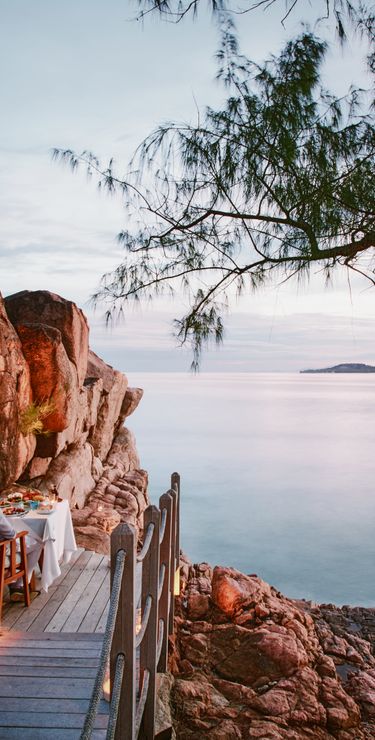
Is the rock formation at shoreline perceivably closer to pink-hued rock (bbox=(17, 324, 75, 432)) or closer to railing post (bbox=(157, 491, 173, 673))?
pink-hued rock (bbox=(17, 324, 75, 432))

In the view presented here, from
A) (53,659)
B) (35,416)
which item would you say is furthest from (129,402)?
(53,659)

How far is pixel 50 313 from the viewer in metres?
9.51

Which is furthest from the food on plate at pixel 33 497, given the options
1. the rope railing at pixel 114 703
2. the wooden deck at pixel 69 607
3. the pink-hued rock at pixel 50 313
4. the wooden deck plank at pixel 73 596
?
the rope railing at pixel 114 703

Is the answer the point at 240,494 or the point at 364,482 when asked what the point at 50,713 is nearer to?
the point at 240,494

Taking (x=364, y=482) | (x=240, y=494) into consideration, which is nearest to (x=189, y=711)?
(x=240, y=494)

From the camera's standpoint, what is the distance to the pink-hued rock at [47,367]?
28.3 feet

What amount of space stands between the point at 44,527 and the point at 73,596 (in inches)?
29.0

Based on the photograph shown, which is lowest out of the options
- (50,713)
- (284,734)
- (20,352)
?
(284,734)

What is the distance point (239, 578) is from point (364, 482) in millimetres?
26809

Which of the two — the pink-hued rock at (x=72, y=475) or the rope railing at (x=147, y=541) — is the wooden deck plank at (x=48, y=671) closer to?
the rope railing at (x=147, y=541)

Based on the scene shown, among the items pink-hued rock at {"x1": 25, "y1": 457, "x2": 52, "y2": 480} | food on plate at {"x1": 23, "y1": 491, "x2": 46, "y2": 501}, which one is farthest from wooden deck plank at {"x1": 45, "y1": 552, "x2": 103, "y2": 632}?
pink-hued rock at {"x1": 25, "y1": 457, "x2": 52, "y2": 480}

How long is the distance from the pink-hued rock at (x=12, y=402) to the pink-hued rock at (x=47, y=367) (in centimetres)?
18

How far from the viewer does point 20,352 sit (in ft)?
27.7

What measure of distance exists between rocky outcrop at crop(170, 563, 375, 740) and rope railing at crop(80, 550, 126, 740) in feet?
7.68
